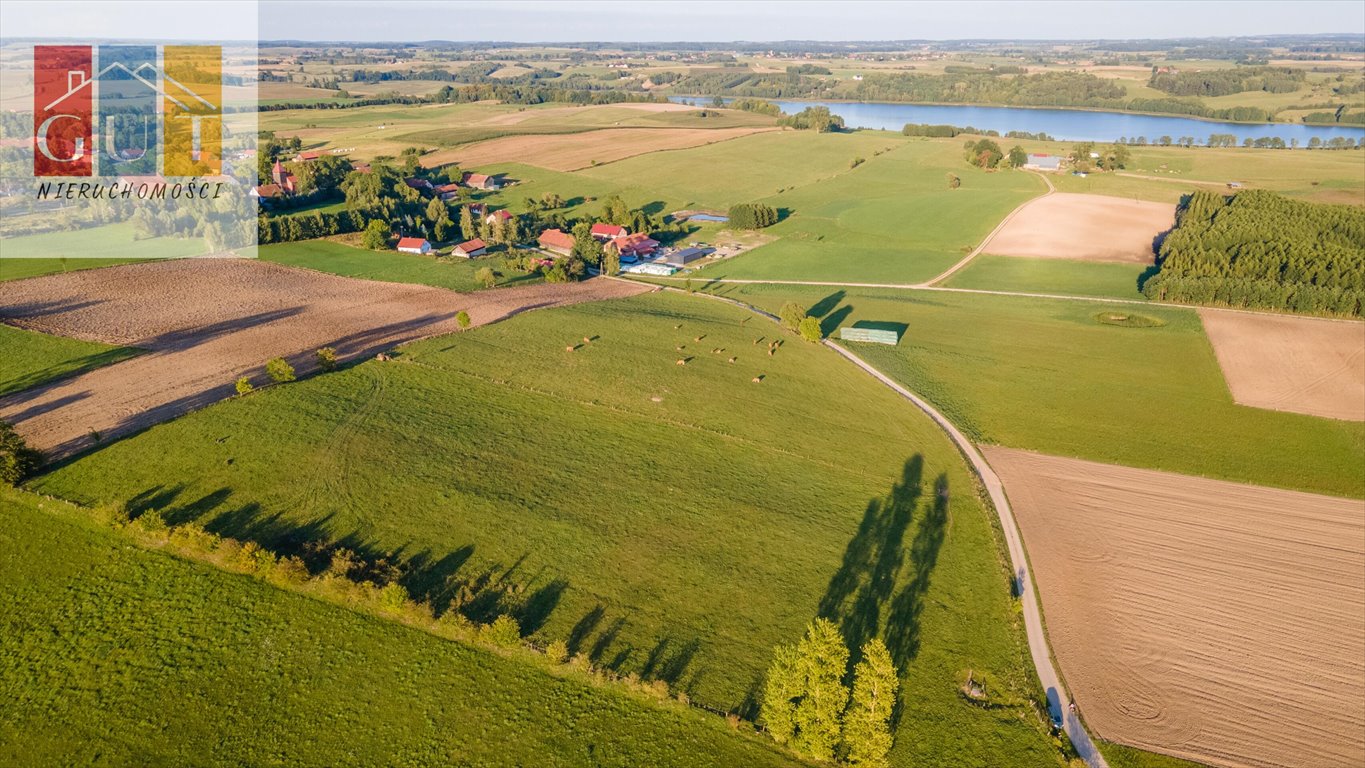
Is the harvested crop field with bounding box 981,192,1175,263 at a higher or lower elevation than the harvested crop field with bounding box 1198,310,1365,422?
higher

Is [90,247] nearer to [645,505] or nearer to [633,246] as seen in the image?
[633,246]

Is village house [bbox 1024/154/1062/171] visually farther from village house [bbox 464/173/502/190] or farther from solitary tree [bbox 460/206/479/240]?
solitary tree [bbox 460/206/479/240]

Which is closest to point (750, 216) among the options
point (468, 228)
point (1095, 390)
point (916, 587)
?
point (468, 228)

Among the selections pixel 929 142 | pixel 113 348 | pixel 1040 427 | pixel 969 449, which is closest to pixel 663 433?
pixel 969 449

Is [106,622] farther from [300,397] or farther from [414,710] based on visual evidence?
[300,397]

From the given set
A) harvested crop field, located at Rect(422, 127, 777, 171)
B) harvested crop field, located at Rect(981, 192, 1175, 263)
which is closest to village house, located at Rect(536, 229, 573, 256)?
harvested crop field, located at Rect(422, 127, 777, 171)

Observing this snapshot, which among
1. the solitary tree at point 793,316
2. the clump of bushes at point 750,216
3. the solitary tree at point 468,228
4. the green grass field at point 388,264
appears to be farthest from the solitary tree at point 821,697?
the clump of bushes at point 750,216
